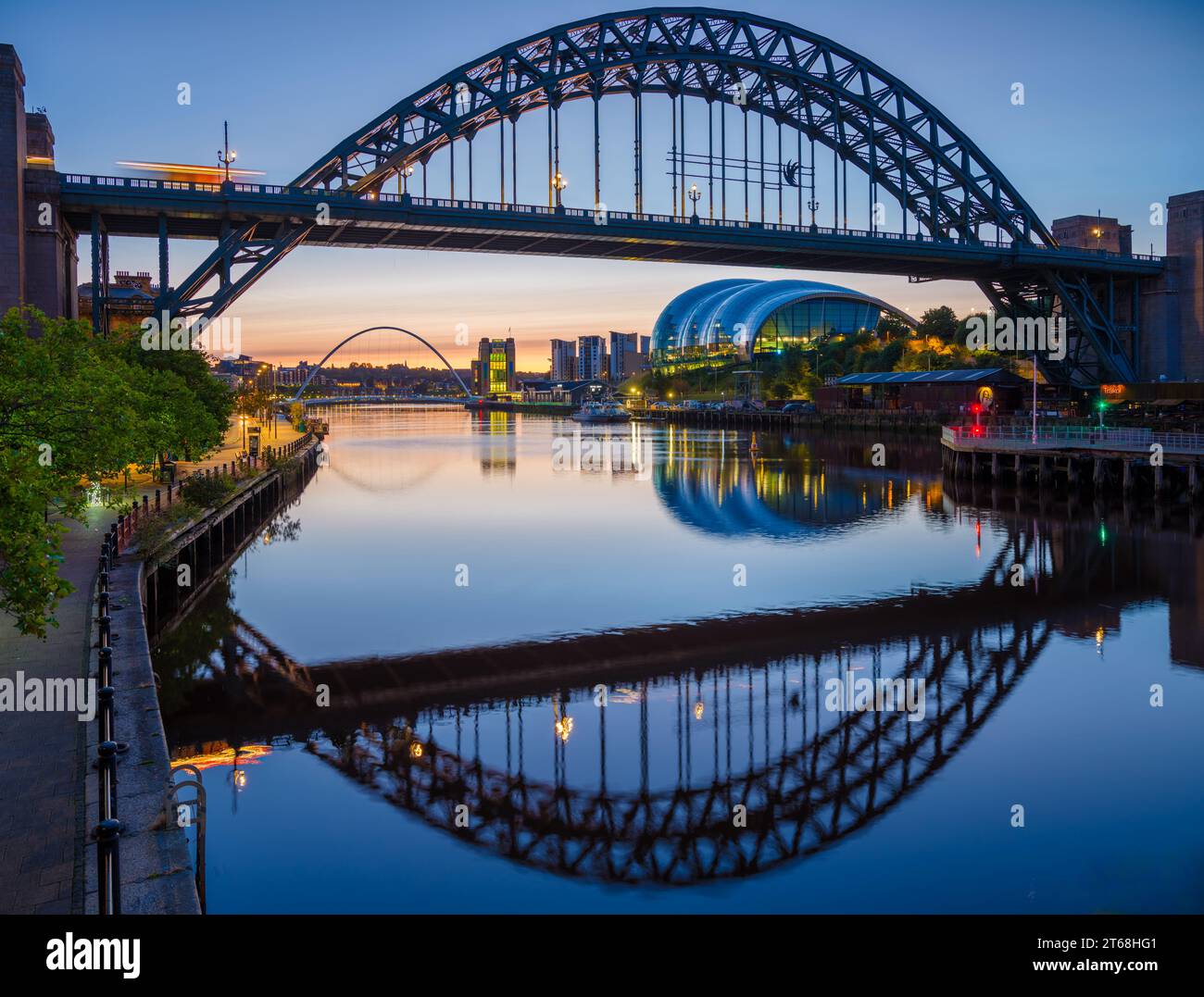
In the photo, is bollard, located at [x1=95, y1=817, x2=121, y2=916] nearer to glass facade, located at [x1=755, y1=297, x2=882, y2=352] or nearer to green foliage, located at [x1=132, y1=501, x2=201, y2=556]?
green foliage, located at [x1=132, y1=501, x2=201, y2=556]

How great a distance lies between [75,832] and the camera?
8.89 meters

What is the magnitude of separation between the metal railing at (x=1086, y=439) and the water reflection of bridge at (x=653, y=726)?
22.8 m

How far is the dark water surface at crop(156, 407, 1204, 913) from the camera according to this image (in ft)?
37.8

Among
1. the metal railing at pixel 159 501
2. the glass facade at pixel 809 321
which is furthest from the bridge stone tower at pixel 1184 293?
the glass facade at pixel 809 321

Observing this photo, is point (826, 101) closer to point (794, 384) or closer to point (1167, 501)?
point (1167, 501)

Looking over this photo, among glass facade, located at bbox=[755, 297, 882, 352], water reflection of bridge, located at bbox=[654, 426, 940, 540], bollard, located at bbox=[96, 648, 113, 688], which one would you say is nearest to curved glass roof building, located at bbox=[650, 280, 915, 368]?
glass facade, located at bbox=[755, 297, 882, 352]

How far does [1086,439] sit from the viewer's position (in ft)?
162

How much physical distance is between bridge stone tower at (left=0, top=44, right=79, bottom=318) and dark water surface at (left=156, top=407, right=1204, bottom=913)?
15627mm

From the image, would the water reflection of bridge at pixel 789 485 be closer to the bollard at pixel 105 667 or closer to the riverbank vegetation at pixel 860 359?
the riverbank vegetation at pixel 860 359

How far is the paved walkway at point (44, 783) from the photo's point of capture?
8000 millimetres

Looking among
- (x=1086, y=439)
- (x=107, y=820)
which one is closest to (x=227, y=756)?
(x=107, y=820)

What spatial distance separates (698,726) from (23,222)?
36960mm
